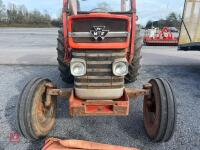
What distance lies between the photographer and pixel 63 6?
4.43 metres

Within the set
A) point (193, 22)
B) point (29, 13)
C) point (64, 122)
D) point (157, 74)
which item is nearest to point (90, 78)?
point (64, 122)

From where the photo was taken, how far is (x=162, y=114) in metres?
3.24

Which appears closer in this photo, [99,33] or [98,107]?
[99,33]

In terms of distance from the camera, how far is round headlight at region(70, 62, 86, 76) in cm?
321

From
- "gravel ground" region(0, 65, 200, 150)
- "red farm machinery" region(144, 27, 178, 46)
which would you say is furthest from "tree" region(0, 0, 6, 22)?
"gravel ground" region(0, 65, 200, 150)

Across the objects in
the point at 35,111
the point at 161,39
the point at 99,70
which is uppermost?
the point at 99,70

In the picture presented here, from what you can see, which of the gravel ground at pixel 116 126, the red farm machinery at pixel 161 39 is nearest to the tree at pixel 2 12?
the red farm machinery at pixel 161 39

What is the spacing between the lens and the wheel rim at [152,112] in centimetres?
337

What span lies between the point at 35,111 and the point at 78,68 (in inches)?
30.8

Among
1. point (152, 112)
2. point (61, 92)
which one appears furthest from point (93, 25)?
point (152, 112)

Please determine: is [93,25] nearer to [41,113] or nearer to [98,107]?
[98,107]

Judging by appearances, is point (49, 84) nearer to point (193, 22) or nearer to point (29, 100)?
point (29, 100)

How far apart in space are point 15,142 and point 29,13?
57112 mm

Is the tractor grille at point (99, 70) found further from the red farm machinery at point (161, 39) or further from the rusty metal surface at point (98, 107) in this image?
the red farm machinery at point (161, 39)
